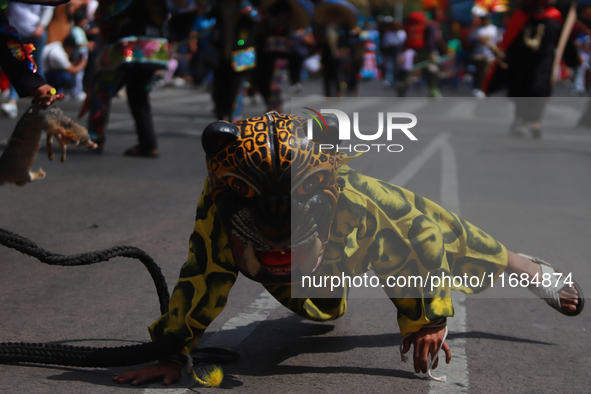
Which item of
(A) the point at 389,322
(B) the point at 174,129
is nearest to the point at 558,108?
(B) the point at 174,129

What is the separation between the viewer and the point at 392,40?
83.5 feet

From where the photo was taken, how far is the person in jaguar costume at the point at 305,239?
7.72ft

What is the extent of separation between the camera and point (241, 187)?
237 cm

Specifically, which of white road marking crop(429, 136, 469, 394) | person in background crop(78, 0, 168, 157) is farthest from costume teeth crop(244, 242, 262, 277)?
person in background crop(78, 0, 168, 157)

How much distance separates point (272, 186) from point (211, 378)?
79 cm

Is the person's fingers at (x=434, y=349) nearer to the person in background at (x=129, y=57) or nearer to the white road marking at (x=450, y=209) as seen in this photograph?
the white road marking at (x=450, y=209)

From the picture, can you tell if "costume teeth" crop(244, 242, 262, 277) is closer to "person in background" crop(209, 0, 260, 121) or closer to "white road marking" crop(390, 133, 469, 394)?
"white road marking" crop(390, 133, 469, 394)

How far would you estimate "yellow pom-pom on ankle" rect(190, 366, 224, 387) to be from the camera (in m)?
2.65

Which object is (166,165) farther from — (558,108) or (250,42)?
(558,108)

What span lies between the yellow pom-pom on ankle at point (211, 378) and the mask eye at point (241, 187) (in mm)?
709

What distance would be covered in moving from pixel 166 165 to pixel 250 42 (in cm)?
248

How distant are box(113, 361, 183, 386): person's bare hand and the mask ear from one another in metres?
0.83

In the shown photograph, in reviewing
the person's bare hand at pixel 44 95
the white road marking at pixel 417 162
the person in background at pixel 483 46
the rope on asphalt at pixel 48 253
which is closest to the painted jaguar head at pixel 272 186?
the rope on asphalt at pixel 48 253

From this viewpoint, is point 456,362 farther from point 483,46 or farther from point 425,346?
point 483,46
